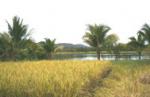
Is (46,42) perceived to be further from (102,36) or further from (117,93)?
(117,93)

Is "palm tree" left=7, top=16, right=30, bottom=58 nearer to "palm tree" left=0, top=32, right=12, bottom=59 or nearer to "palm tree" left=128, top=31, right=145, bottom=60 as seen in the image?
"palm tree" left=0, top=32, right=12, bottom=59

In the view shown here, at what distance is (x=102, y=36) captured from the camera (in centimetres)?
3156

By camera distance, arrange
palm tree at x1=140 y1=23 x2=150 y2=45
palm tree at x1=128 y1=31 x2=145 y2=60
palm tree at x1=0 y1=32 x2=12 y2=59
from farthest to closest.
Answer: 1. palm tree at x1=128 y1=31 x2=145 y2=60
2. palm tree at x1=140 y1=23 x2=150 y2=45
3. palm tree at x1=0 y1=32 x2=12 y2=59

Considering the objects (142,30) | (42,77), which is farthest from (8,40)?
(42,77)

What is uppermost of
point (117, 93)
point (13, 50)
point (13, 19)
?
point (13, 19)

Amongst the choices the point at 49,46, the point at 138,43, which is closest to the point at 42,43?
the point at 49,46

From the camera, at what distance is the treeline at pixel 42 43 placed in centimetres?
2662

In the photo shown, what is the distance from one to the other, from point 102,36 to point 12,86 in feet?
78.5

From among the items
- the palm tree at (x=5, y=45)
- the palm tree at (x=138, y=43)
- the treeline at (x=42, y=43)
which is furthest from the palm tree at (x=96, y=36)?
the palm tree at (x=5, y=45)

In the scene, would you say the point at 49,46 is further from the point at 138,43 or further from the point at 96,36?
the point at 138,43

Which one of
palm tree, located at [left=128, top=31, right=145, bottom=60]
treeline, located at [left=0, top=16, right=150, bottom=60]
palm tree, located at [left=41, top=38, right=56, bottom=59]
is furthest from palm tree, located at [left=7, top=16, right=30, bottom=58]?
palm tree, located at [left=128, top=31, right=145, bottom=60]

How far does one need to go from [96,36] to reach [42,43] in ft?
19.2

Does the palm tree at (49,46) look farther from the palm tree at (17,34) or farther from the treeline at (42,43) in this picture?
the palm tree at (17,34)

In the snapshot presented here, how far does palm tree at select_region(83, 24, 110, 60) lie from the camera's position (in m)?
31.5
